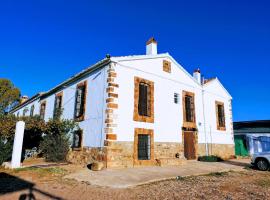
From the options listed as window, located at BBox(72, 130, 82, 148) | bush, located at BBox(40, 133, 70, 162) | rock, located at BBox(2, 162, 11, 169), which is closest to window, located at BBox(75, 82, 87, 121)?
window, located at BBox(72, 130, 82, 148)

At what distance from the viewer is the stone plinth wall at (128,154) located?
1154 cm

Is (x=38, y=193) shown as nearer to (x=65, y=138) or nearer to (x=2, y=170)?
(x=2, y=170)

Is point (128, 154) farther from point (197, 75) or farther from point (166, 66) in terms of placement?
point (197, 75)

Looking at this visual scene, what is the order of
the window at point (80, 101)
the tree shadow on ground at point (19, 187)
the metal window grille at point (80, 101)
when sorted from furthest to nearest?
the metal window grille at point (80, 101) < the window at point (80, 101) < the tree shadow on ground at point (19, 187)

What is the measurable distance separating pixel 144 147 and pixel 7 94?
27.4 m

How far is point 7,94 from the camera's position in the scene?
109 feet

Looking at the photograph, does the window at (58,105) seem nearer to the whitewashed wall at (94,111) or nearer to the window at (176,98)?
the whitewashed wall at (94,111)

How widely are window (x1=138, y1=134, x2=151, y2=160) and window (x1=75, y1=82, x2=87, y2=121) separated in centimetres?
393

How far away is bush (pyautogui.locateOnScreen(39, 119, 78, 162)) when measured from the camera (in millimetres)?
14484

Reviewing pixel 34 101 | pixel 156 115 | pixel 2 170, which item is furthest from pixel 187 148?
pixel 34 101

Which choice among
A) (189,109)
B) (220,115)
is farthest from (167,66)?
(220,115)

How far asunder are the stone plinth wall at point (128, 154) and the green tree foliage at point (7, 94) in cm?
2648

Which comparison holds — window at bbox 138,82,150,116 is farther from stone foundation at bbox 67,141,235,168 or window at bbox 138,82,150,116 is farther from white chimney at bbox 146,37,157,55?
white chimney at bbox 146,37,157,55

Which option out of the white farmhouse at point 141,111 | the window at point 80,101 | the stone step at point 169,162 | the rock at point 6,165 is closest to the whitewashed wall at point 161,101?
the white farmhouse at point 141,111
